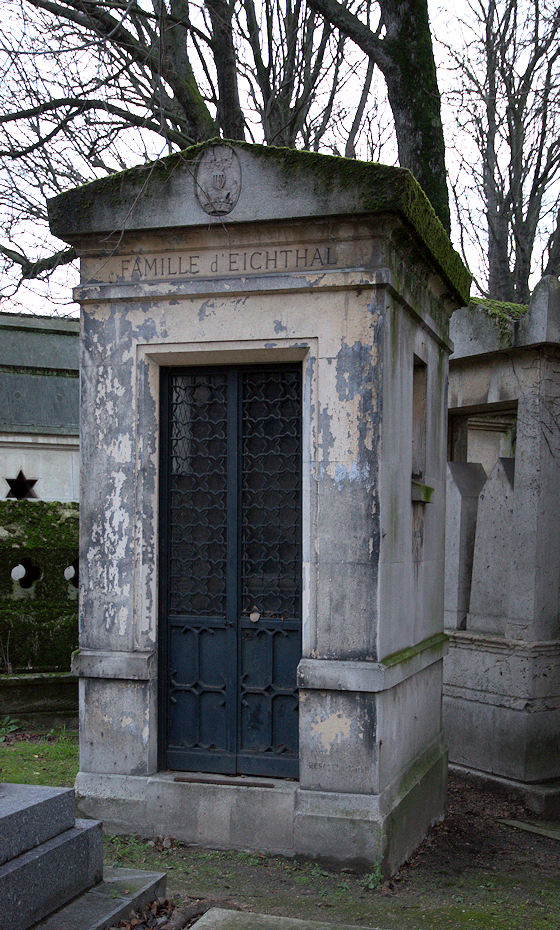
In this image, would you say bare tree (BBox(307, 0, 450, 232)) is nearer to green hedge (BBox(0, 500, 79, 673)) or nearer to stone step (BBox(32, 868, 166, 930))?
green hedge (BBox(0, 500, 79, 673))

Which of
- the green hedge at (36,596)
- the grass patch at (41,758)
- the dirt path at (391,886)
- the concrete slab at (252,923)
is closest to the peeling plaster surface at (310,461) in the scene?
the dirt path at (391,886)

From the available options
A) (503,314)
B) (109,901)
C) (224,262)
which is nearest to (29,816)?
(109,901)

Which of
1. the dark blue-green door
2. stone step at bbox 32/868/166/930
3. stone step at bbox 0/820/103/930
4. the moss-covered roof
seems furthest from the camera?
the dark blue-green door

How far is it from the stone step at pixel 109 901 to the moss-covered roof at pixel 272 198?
3386 millimetres

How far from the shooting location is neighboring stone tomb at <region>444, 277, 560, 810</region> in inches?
285

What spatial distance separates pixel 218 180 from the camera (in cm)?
533

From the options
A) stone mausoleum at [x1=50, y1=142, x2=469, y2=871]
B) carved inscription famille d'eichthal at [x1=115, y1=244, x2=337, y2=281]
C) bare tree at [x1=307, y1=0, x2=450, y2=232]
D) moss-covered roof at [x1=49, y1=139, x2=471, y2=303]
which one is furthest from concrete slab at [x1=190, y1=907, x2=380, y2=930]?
bare tree at [x1=307, y1=0, x2=450, y2=232]

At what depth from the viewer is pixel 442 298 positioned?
21.8ft

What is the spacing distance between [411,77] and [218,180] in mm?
4613

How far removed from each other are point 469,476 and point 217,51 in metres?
5.49

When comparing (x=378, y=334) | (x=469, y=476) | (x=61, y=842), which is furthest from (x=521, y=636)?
(x=61, y=842)

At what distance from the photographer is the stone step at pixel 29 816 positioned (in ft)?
11.5

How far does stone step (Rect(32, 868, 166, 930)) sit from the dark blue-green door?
1.33 meters

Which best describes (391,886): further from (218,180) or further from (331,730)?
(218,180)
